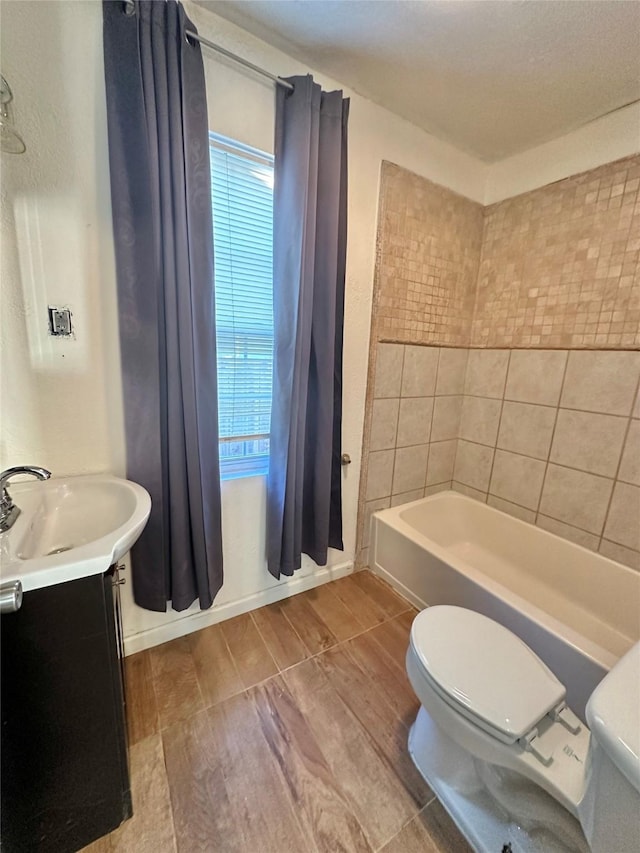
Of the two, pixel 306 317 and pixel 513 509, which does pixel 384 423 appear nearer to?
pixel 306 317

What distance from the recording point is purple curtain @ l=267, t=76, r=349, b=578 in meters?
1.27

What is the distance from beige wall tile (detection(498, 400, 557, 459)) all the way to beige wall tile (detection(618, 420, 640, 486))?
305 mm

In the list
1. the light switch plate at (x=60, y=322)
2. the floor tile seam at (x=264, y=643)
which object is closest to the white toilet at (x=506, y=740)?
the floor tile seam at (x=264, y=643)

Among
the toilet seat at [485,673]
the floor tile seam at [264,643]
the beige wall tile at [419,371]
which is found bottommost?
the floor tile seam at [264,643]

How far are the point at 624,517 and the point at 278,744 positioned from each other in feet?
5.57

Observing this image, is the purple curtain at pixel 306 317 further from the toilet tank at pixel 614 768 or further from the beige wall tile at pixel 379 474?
the toilet tank at pixel 614 768

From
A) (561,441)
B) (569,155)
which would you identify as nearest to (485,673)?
(561,441)

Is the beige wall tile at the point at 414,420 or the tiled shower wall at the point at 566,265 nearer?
the tiled shower wall at the point at 566,265

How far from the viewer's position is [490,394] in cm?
203

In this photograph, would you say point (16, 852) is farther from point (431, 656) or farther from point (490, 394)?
point (490, 394)

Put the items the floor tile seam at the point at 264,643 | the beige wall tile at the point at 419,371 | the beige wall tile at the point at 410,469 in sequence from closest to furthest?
the floor tile seam at the point at 264,643, the beige wall tile at the point at 419,371, the beige wall tile at the point at 410,469

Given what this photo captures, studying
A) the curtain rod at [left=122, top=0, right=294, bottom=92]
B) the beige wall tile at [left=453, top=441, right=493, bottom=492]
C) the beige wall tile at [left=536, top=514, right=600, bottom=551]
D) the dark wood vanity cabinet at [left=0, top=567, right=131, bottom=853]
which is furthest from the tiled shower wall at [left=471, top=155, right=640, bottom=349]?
the dark wood vanity cabinet at [left=0, top=567, right=131, bottom=853]

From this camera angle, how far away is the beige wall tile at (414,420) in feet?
6.34

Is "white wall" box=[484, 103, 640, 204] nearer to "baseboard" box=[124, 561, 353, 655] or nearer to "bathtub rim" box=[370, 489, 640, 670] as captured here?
"bathtub rim" box=[370, 489, 640, 670]
